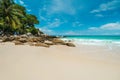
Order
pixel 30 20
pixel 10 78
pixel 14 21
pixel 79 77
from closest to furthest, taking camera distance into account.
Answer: pixel 10 78 → pixel 79 77 → pixel 14 21 → pixel 30 20

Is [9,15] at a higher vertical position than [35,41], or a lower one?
higher

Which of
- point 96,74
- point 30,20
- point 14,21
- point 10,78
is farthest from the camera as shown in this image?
point 30,20

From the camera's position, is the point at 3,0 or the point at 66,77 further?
the point at 3,0

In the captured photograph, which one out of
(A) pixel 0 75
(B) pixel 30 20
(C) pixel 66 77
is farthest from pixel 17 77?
(B) pixel 30 20

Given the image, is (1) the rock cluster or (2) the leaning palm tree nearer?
(1) the rock cluster

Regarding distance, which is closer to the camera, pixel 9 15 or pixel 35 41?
pixel 35 41

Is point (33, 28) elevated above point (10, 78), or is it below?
above

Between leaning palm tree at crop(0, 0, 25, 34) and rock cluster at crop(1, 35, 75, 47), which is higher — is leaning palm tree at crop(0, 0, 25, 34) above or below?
above

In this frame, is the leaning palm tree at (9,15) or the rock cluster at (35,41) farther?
the leaning palm tree at (9,15)

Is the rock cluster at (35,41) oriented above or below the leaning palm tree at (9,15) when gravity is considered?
below

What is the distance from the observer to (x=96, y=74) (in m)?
3.30

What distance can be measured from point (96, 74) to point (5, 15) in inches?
827

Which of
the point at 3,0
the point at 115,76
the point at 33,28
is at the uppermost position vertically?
the point at 3,0

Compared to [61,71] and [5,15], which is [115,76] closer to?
[61,71]
